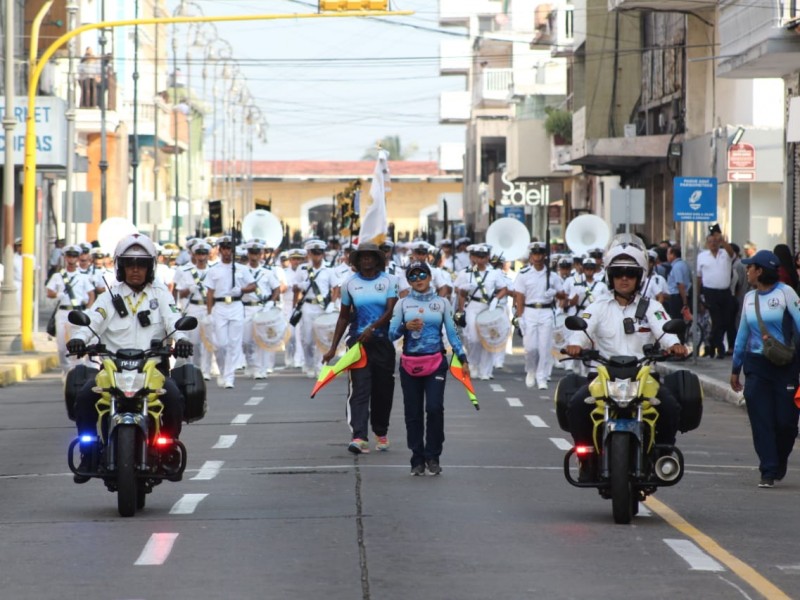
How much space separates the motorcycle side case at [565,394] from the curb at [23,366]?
15.1 meters

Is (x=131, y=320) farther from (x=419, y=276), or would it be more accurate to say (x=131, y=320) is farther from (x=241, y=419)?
(x=241, y=419)

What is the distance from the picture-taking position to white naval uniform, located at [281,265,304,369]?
1137 inches

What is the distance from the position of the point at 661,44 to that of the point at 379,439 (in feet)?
104

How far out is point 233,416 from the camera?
66.8ft

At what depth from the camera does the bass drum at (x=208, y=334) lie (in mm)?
25719

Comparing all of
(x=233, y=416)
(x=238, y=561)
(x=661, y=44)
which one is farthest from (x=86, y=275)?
(x=661, y=44)

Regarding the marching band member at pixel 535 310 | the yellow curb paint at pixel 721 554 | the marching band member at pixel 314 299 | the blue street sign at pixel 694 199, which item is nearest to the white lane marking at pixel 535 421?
the marching band member at pixel 535 310

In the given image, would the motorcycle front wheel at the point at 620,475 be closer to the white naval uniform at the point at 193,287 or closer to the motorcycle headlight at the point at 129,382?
the motorcycle headlight at the point at 129,382

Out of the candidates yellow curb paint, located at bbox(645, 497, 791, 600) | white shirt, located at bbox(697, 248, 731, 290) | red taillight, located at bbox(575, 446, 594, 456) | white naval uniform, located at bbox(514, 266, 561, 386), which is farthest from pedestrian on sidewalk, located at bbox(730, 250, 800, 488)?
white shirt, located at bbox(697, 248, 731, 290)

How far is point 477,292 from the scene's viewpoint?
2822cm

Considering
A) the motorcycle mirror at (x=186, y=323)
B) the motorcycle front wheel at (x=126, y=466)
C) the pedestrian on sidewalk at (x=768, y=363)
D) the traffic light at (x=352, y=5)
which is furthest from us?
the traffic light at (x=352, y=5)

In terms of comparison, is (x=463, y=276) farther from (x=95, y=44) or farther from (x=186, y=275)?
(x=95, y=44)

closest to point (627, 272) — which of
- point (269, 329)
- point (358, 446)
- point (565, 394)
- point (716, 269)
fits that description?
point (565, 394)

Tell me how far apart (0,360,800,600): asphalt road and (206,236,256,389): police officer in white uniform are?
7474mm
